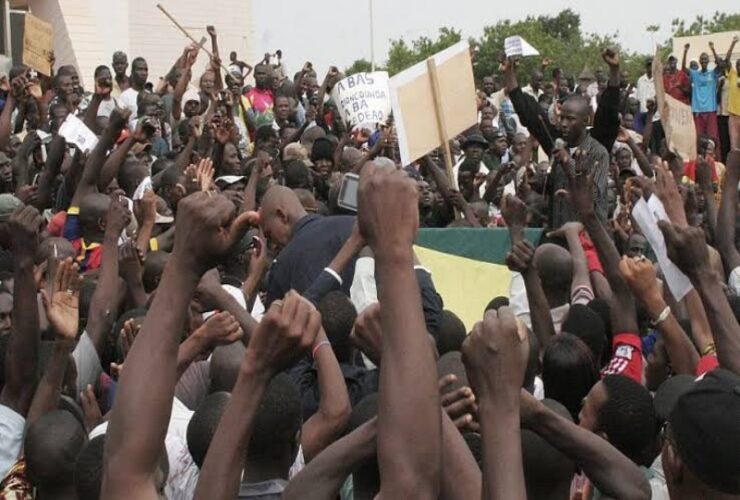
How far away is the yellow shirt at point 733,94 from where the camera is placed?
17491 mm

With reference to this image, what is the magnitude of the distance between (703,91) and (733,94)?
80.7 inches

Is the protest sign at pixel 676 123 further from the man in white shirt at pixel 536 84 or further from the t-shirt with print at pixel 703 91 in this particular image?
the man in white shirt at pixel 536 84

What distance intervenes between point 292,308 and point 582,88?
17471 mm

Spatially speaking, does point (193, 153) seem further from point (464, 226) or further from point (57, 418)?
point (57, 418)

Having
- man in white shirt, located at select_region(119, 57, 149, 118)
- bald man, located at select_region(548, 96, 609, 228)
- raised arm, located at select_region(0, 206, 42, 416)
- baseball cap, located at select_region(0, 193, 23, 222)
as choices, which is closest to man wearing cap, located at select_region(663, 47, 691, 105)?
man in white shirt, located at select_region(119, 57, 149, 118)

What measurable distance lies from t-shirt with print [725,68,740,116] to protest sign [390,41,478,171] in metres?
8.48

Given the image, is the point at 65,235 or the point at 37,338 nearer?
the point at 37,338

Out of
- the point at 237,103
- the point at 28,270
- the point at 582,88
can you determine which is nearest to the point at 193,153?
the point at 237,103

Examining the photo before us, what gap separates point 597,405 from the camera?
13.1ft

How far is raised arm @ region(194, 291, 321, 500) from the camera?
2.98 metres

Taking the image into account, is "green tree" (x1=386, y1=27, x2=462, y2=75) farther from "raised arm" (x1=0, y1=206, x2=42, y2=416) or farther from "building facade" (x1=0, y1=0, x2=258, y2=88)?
"raised arm" (x1=0, y1=206, x2=42, y2=416)

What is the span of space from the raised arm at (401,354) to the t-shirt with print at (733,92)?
1510 cm

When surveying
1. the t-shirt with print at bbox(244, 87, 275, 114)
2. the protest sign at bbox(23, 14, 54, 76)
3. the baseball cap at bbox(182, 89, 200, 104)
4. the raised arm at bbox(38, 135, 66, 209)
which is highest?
the protest sign at bbox(23, 14, 54, 76)

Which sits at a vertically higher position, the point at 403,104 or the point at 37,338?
the point at 403,104
